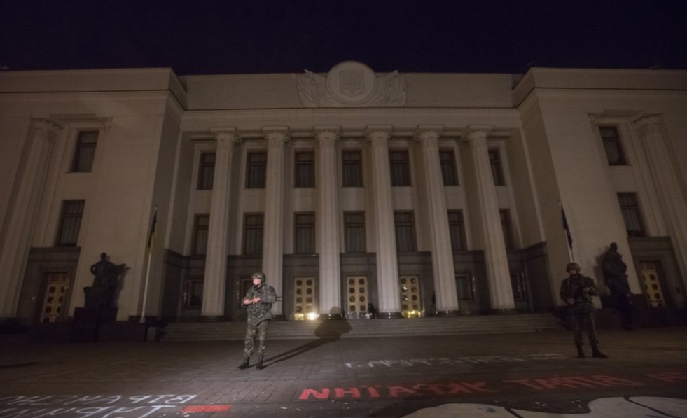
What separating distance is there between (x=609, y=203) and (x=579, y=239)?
9.61 ft

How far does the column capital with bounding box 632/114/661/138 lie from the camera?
68.0 ft

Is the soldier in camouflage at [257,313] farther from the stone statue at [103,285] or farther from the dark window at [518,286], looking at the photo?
the dark window at [518,286]

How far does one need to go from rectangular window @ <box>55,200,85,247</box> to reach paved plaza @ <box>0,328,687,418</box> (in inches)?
519

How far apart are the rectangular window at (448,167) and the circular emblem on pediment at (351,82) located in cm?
678

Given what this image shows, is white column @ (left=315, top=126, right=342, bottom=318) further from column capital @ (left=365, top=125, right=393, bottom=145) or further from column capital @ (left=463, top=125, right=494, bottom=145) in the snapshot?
column capital @ (left=463, top=125, right=494, bottom=145)

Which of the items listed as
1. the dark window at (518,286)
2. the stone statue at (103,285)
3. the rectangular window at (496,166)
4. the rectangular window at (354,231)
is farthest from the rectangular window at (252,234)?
the dark window at (518,286)

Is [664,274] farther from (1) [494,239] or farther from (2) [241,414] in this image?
(2) [241,414]

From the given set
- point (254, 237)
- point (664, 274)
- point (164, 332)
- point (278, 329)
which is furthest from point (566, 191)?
point (164, 332)

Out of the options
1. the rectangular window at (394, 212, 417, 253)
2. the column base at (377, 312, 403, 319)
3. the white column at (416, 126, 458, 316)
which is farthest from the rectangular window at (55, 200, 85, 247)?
the white column at (416, 126, 458, 316)

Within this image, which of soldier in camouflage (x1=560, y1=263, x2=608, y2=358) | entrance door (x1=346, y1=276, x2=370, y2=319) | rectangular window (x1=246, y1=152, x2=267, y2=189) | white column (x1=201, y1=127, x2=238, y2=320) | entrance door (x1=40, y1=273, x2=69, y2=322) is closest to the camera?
soldier in camouflage (x1=560, y1=263, x2=608, y2=358)

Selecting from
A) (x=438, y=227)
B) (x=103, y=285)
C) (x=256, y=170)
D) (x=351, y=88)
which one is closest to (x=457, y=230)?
(x=438, y=227)

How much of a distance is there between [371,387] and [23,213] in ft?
72.3

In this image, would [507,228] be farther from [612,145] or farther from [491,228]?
[612,145]

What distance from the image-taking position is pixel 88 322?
48.6ft
